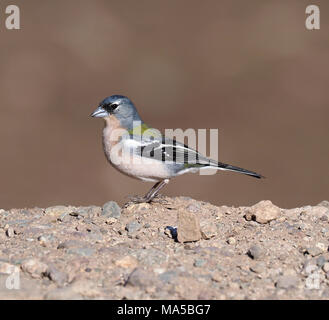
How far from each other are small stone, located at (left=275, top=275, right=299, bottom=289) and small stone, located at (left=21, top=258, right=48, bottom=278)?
2183mm

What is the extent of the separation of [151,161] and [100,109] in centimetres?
107

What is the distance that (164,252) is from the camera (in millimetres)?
6023

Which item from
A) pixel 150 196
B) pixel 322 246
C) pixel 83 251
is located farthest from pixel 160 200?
pixel 322 246

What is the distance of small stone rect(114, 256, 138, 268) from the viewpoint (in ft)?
18.3

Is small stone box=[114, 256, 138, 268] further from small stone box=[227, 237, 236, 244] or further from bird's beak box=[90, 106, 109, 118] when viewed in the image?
bird's beak box=[90, 106, 109, 118]

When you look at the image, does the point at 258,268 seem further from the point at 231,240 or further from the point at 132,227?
the point at 132,227

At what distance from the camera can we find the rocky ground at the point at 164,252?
520 cm

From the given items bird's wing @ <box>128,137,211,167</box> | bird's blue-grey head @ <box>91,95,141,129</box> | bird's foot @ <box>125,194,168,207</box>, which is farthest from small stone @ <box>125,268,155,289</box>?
bird's blue-grey head @ <box>91,95,141,129</box>

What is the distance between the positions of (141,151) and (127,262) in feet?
8.61

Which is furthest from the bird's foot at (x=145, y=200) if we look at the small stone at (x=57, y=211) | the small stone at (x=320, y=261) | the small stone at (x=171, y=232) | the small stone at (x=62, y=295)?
the small stone at (x=62, y=295)

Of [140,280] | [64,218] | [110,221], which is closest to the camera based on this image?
[140,280]

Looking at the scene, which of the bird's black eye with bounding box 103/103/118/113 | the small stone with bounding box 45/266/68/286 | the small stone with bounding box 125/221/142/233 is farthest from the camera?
the bird's black eye with bounding box 103/103/118/113

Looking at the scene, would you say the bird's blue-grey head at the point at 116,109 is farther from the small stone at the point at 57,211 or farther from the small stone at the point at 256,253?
the small stone at the point at 256,253

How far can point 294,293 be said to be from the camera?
5.25 m
